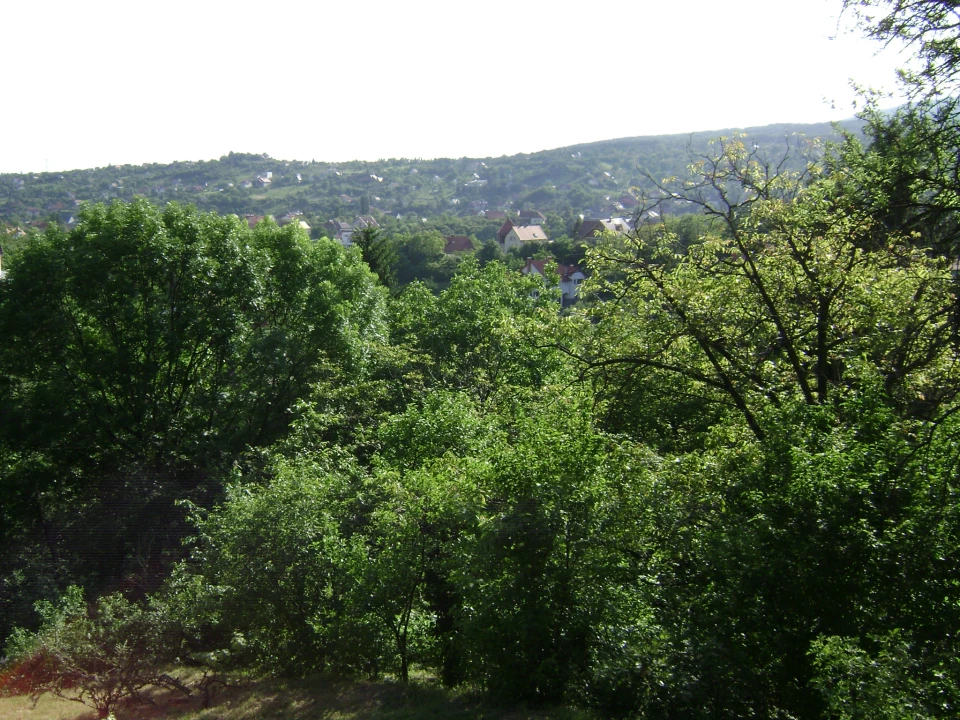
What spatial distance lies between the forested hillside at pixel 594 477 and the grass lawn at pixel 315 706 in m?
0.32

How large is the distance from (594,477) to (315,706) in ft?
13.9

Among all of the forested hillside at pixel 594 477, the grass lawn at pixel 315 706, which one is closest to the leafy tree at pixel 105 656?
the forested hillside at pixel 594 477

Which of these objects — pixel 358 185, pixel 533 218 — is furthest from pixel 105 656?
pixel 358 185

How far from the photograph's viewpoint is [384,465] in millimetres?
11789

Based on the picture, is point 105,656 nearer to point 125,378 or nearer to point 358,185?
point 125,378

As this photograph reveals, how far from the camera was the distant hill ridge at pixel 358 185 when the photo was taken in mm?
106500

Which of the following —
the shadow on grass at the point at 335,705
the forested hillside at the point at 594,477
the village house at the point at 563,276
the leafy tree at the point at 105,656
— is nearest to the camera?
the forested hillside at the point at 594,477

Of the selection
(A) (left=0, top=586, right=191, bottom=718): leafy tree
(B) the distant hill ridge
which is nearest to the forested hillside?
(A) (left=0, top=586, right=191, bottom=718): leafy tree

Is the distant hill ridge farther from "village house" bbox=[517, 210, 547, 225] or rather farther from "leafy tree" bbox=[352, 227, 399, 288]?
"leafy tree" bbox=[352, 227, 399, 288]

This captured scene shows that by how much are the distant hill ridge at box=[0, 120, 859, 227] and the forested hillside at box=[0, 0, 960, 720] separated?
78141 millimetres

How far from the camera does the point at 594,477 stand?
7.91m

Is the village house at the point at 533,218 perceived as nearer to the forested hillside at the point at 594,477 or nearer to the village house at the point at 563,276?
the village house at the point at 563,276

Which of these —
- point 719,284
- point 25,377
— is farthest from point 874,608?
point 25,377

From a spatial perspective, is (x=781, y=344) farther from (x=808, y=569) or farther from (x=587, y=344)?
(x=808, y=569)
